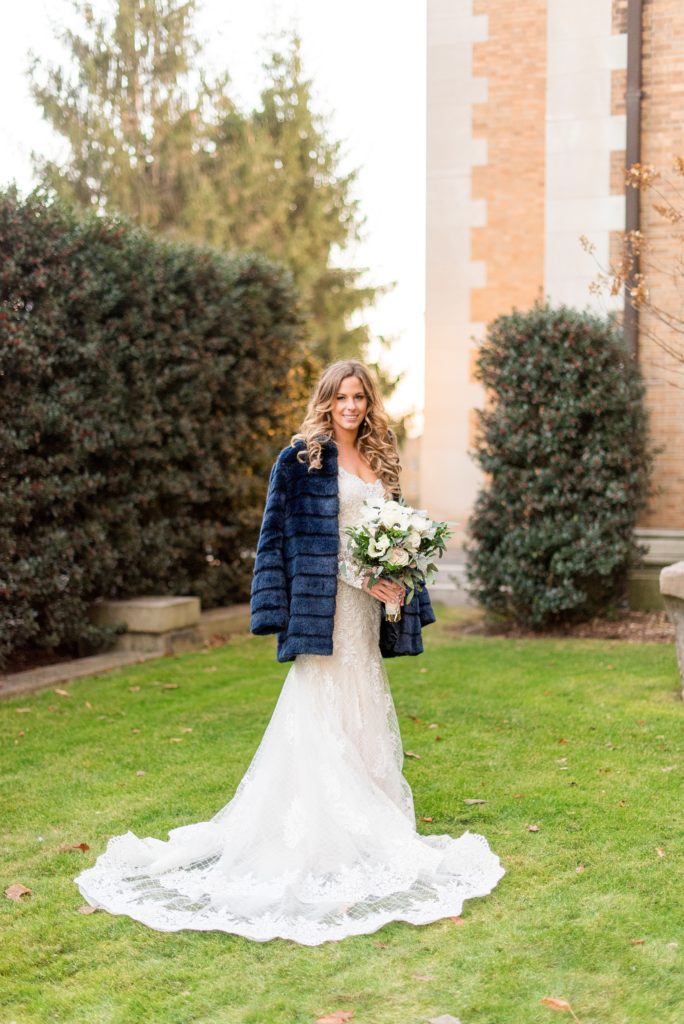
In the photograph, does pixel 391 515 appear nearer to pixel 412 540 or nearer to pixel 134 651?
pixel 412 540

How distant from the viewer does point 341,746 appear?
4488 mm

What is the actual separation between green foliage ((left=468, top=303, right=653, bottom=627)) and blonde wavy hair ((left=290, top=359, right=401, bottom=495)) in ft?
17.5

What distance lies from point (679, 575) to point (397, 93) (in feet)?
72.7

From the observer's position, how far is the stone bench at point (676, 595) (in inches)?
277

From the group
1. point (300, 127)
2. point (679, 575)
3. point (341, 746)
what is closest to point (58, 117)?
point (300, 127)

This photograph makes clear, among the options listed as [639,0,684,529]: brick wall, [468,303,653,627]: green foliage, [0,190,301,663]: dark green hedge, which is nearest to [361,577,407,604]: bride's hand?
[0,190,301,663]: dark green hedge

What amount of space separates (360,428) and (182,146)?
24.4 metres

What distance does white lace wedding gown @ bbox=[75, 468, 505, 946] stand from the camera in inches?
161

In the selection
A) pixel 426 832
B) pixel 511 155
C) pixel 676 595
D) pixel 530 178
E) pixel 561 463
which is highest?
pixel 511 155

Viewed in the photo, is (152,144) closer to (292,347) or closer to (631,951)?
(292,347)

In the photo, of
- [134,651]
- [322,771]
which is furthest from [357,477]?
[134,651]

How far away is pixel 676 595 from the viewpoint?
709cm

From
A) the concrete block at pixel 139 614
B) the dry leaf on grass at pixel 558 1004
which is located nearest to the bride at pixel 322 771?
the dry leaf on grass at pixel 558 1004

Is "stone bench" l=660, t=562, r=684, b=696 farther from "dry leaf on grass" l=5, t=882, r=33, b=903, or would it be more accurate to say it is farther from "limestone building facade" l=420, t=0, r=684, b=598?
"dry leaf on grass" l=5, t=882, r=33, b=903
